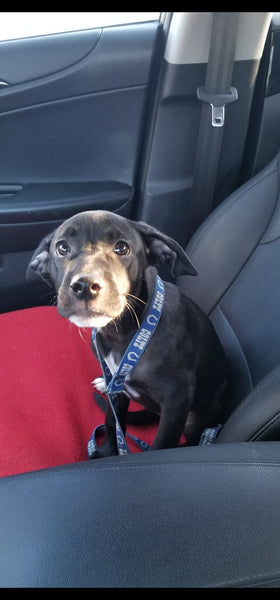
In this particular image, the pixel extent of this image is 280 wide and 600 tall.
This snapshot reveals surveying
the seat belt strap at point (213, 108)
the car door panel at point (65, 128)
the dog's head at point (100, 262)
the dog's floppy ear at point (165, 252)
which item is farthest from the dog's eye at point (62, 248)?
the seat belt strap at point (213, 108)

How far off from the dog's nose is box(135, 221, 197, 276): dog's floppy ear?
34 cm

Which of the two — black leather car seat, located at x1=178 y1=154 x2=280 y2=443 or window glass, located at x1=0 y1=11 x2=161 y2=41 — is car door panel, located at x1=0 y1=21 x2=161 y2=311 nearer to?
window glass, located at x1=0 y1=11 x2=161 y2=41

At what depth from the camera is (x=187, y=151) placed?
2496 mm

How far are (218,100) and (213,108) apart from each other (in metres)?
0.04

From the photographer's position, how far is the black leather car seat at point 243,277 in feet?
6.14

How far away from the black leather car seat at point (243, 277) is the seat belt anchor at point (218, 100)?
1.05ft

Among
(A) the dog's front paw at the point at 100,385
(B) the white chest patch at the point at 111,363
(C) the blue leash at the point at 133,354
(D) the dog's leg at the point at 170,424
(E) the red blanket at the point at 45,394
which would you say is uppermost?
(C) the blue leash at the point at 133,354

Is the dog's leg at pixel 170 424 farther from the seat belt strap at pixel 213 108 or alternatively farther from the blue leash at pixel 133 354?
the seat belt strap at pixel 213 108

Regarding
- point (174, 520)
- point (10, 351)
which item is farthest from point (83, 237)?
point (174, 520)

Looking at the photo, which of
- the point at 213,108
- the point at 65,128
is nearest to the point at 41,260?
the point at 65,128

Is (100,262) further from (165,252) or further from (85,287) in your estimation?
(165,252)

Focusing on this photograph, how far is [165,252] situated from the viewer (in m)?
1.90

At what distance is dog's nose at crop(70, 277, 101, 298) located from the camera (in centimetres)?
153

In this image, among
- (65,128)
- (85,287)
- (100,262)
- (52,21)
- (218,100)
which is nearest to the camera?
(85,287)
